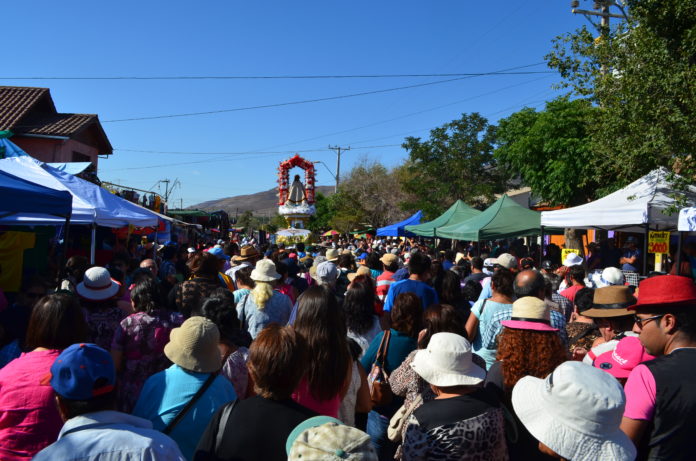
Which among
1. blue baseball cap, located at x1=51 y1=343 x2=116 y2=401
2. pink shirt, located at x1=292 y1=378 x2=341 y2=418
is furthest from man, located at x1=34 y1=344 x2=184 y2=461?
pink shirt, located at x1=292 y1=378 x2=341 y2=418

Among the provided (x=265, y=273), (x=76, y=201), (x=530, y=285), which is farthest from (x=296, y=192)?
(x=530, y=285)

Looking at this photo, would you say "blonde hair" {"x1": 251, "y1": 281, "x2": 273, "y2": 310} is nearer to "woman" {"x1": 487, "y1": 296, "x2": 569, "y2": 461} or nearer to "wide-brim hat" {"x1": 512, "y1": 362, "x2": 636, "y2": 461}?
"woman" {"x1": 487, "y1": 296, "x2": 569, "y2": 461}

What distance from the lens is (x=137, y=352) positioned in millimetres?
3646

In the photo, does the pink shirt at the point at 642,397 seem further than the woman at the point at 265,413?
Yes

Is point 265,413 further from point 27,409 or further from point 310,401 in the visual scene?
point 27,409

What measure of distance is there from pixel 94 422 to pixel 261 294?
3.21 meters

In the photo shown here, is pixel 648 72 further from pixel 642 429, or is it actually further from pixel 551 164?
pixel 551 164

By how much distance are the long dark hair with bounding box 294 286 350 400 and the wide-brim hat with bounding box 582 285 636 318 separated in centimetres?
189

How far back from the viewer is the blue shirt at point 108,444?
1.80 meters

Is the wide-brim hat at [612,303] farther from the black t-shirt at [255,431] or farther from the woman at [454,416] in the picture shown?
the black t-shirt at [255,431]

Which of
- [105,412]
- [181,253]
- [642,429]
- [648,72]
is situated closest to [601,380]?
[642,429]

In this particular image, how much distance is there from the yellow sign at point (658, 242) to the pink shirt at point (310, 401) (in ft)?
24.3

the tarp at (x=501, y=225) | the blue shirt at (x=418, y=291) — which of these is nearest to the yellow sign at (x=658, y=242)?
the tarp at (x=501, y=225)

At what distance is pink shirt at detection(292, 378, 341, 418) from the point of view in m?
2.91
